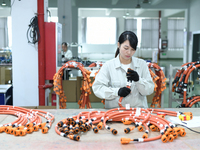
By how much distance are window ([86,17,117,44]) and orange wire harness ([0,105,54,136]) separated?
1456cm

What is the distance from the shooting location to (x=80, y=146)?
1.36m

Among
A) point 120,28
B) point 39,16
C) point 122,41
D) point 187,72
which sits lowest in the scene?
point 187,72

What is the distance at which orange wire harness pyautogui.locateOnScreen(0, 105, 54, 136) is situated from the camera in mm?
1540

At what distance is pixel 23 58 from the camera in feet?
13.5

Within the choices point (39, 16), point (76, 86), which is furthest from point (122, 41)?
point (76, 86)

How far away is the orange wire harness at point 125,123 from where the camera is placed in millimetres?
1443

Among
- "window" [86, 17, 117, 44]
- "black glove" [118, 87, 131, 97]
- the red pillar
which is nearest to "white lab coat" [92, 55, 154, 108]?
"black glove" [118, 87, 131, 97]

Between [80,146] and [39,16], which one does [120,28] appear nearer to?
[39,16]

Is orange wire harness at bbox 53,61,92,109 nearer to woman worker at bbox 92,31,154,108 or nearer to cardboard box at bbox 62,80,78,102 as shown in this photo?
woman worker at bbox 92,31,154,108

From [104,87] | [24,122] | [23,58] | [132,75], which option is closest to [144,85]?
[132,75]

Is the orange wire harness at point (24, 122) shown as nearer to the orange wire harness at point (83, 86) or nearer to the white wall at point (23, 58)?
the orange wire harness at point (83, 86)

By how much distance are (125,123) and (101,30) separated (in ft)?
49.6

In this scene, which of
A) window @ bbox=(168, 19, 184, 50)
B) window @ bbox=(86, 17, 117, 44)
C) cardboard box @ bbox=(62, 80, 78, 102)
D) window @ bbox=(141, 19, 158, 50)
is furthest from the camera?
window @ bbox=(168, 19, 184, 50)

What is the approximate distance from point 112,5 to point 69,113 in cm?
→ 1073
